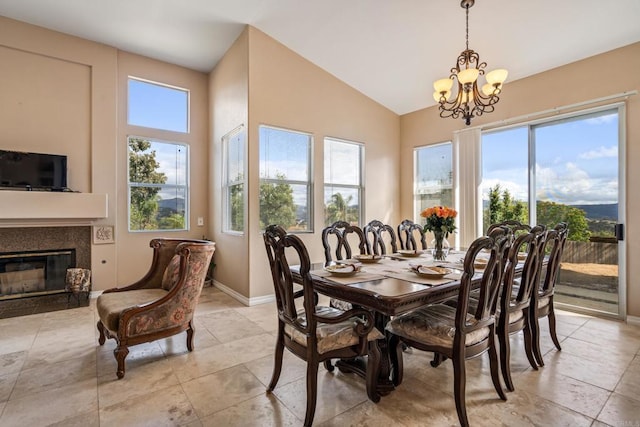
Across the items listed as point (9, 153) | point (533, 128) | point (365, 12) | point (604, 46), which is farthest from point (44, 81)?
point (604, 46)

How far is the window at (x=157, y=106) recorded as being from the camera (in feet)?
16.1

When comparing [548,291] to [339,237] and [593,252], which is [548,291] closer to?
[593,252]

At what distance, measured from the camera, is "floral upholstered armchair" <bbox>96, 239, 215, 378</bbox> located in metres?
2.46

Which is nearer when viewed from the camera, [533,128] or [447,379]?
[447,379]

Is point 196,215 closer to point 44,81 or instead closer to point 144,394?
point 44,81

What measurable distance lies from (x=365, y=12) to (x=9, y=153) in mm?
4669

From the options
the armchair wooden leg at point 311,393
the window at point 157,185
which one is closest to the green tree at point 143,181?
the window at point 157,185

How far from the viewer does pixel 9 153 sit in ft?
12.9

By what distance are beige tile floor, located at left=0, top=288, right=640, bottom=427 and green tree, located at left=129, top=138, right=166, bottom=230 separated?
2148 millimetres

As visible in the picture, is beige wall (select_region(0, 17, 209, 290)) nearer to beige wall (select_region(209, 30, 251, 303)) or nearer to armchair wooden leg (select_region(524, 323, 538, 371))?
beige wall (select_region(209, 30, 251, 303))

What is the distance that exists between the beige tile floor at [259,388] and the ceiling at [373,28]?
10.5ft

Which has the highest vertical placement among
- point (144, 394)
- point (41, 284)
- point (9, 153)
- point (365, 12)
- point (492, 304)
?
point (365, 12)

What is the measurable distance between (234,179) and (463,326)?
3.81 metres

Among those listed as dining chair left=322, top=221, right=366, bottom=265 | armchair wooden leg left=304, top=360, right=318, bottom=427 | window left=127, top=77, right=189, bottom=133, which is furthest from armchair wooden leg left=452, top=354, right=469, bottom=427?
window left=127, top=77, right=189, bottom=133
